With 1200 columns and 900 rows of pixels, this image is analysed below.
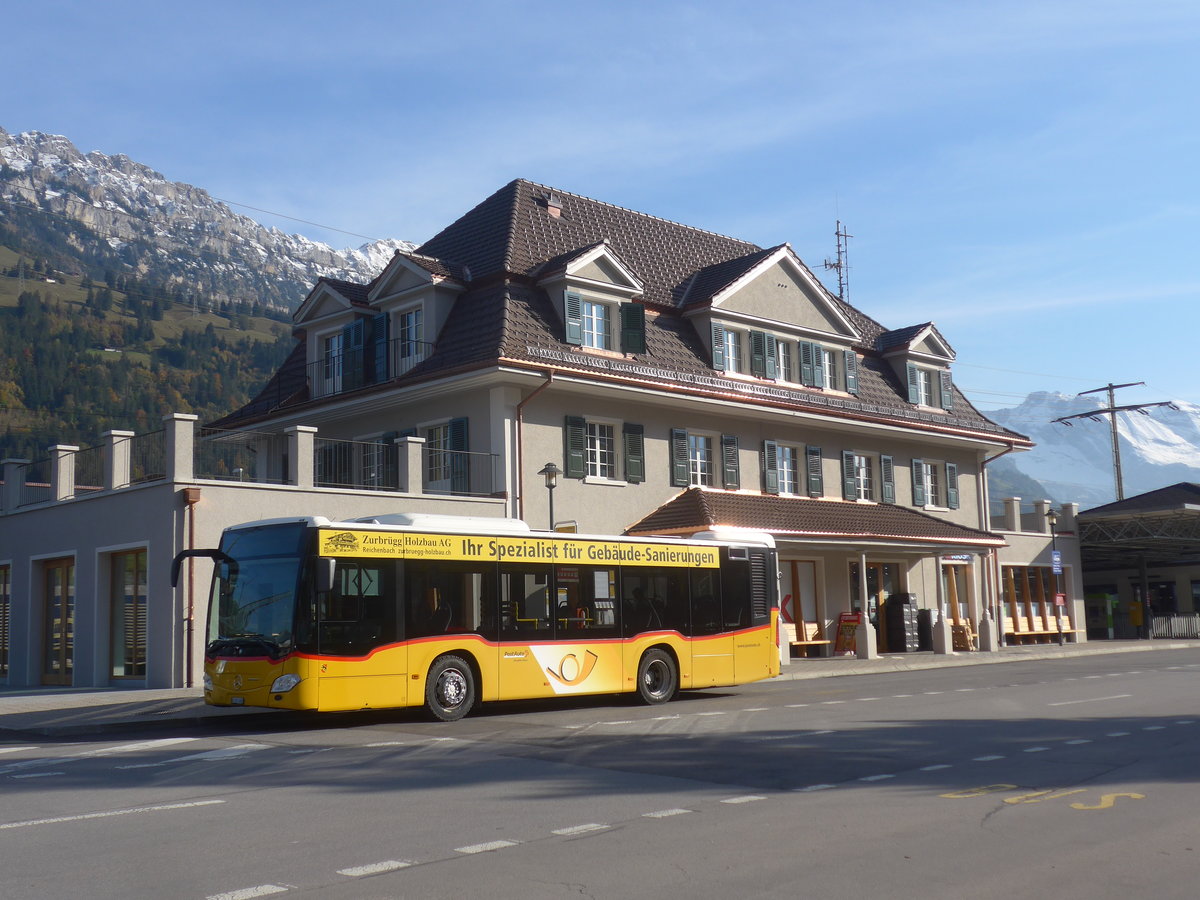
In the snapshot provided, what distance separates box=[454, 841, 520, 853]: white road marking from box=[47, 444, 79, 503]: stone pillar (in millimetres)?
21121

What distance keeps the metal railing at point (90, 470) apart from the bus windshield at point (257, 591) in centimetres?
947

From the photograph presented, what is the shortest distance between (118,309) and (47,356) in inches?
1554

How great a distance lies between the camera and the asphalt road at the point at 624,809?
685 centimetres

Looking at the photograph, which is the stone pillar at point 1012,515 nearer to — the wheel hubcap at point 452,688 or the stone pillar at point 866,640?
the stone pillar at point 866,640

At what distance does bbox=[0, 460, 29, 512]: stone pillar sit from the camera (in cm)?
2831

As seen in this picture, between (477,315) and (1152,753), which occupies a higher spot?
(477,315)

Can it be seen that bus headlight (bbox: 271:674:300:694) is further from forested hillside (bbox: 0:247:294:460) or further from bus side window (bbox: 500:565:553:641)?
forested hillside (bbox: 0:247:294:460)

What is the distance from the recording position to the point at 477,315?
2878 cm

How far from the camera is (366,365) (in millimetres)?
30406

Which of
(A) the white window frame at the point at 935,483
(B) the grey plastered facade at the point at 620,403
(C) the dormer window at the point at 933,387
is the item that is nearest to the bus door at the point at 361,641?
A: (B) the grey plastered facade at the point at 620,403

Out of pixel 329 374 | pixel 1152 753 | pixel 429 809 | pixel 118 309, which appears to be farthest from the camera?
pixel 118 309

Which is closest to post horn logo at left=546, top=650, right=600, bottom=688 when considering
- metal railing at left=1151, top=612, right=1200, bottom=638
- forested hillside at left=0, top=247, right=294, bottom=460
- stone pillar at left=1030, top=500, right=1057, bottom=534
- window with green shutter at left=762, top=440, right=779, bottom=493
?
window with green shutter at left=762, top=440, right=779, bottom=493

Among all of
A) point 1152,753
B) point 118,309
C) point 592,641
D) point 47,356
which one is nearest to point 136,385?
point 47,356

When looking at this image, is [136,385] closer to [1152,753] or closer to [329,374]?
[329,374]
